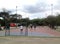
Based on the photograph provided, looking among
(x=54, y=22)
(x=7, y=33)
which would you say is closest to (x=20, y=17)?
(x=54, y=22)

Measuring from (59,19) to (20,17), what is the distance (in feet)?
235

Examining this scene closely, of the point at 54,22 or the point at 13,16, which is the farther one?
the point at 13,16

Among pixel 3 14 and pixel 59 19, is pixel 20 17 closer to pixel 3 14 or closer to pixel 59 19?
pixel 3 14

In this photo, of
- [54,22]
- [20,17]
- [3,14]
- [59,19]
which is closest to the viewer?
[59,19]

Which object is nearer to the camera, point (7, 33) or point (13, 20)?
point (7, 33)

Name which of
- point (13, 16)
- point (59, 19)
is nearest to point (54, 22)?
point (59, 19)

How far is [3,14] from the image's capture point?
121375 mm

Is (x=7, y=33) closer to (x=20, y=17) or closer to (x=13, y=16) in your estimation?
(x=13, y=16)

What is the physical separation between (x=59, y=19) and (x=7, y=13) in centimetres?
5985

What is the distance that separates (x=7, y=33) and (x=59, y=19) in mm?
35128

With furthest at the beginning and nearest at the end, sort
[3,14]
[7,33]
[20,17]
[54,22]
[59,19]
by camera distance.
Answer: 1. [20,17]
2. [3,14]
3. [54,22]
4. [59,19]
5. [7,33]

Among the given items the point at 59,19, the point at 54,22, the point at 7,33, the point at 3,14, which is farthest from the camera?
the point at 3,14

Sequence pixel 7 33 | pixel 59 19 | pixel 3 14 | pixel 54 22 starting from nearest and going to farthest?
pixel 7 33, pixel 59 19, pixel 54 22, pixel 3 14

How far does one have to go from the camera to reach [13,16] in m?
123
